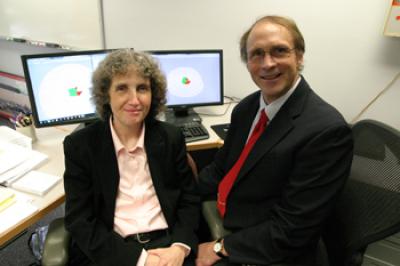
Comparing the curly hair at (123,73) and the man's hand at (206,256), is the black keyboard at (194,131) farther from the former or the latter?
the man's hand at (206,256)

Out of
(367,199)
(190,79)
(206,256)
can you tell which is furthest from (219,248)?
(190,79)

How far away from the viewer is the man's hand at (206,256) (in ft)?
3.90

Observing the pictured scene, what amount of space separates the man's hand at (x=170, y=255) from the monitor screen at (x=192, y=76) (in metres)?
0.96

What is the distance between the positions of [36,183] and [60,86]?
21.6 inches

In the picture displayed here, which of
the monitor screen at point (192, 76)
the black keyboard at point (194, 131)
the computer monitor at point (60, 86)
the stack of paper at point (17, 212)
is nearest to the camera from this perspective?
the stack of paper at point (17, 212)

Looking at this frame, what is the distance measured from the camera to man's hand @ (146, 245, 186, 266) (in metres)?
1.16

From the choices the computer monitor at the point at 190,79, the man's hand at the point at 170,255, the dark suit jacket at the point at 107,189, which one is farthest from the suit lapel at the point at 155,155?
the computer monitor at the point at 190,79

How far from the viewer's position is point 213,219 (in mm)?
1297

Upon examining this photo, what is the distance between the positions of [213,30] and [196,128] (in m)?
0.79

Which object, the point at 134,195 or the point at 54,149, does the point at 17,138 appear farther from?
the point at 134,195

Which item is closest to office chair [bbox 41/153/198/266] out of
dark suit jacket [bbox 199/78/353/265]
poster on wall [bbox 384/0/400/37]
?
dark suit jacket [bbox 199/78/353/265]

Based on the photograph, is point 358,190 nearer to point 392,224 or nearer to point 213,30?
point 392,224

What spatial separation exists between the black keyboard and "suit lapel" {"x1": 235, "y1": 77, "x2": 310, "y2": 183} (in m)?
0.64

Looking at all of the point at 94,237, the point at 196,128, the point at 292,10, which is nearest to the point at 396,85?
the point at 292,10
